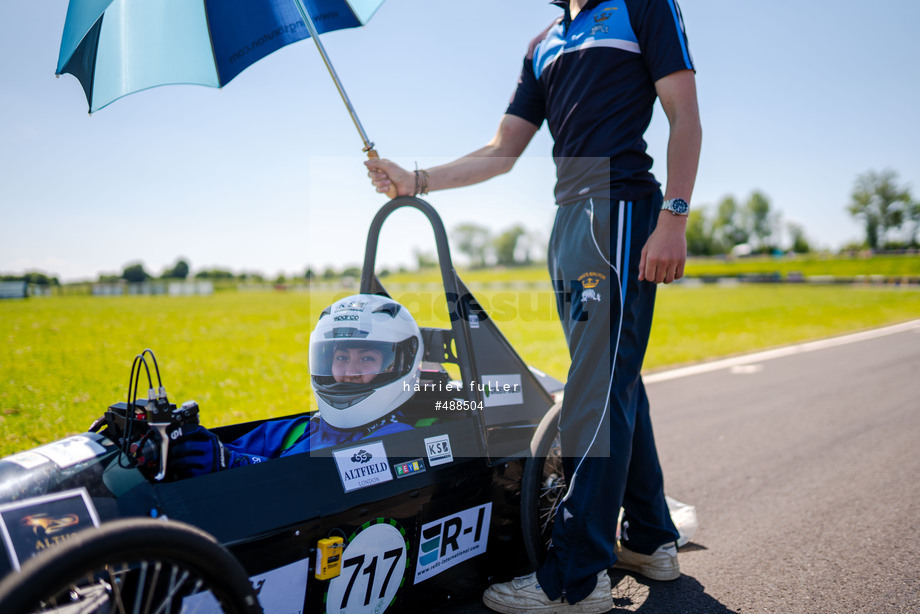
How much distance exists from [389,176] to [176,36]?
3.62ft

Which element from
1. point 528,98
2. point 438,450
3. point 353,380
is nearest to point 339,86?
point 528,98

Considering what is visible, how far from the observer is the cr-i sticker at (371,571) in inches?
72.8

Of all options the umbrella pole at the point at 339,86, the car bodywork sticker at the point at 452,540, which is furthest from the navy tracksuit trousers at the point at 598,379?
the umbrella pole at the point at 339,86

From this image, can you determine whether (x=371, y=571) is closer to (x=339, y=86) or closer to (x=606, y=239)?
(x=606, y=239)

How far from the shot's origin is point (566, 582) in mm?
2096

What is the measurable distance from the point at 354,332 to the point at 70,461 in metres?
1.05

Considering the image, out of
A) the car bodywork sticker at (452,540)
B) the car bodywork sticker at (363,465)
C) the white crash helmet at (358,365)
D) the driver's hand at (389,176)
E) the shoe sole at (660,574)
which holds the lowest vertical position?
the shoe sole at (660,574)

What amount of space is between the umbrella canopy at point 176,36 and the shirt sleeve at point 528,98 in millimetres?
806

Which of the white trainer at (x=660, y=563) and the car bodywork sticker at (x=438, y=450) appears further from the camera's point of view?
the white trainer at (x=660, y=563)

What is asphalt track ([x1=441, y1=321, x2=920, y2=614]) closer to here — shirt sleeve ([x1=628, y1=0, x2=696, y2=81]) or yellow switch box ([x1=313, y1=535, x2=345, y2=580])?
yellow switch box ([x1=313, y1=535, x2=345, y2=580])

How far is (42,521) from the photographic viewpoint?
4.63ft

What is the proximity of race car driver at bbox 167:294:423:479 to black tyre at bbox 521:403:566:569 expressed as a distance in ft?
1.84

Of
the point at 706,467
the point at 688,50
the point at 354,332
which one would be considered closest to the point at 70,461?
the point at 354,332

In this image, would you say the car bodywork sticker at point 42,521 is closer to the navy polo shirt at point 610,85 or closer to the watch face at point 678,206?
the navy polo shirt at point 610,85
